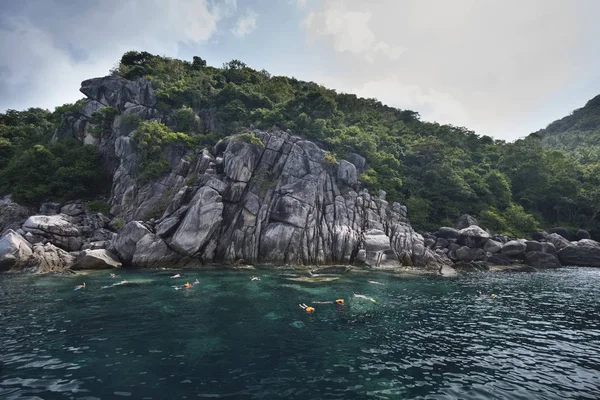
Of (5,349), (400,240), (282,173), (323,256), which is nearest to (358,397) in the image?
(5,349)

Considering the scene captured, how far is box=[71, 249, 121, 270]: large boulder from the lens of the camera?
35.9 metres

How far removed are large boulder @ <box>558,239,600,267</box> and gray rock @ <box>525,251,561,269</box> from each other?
3665 millimetres

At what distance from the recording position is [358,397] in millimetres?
10344

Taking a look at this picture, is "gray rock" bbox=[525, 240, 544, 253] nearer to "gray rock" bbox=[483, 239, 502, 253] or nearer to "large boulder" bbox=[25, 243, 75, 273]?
"gray rock" bbox=[483, 239, 502, 253]

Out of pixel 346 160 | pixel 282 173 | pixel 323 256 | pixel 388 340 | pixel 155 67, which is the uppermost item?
pixel 155 67

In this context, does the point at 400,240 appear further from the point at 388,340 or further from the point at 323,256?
the point at 388,340

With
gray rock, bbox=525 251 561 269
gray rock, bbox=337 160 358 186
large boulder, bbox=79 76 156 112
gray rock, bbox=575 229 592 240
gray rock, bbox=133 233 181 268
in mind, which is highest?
large boulder, bbox=79 76 156 112

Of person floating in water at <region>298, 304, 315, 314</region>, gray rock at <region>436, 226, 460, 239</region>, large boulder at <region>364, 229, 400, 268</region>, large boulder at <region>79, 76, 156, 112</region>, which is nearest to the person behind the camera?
person floating in water at <region>298, 304, 315, 314</region>

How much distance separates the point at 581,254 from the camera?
153 ft

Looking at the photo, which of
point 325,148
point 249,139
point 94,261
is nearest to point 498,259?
point 325,148

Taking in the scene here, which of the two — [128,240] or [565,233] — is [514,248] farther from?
[128,240]

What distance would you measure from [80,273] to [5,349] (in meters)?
22.3

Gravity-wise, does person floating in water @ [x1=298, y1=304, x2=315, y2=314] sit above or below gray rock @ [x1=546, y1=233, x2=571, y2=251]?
below

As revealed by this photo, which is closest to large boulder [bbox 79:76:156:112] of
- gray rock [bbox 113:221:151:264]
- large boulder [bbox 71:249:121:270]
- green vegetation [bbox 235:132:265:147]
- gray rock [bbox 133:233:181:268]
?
green vegetation [bbox 235:132:265:147]
